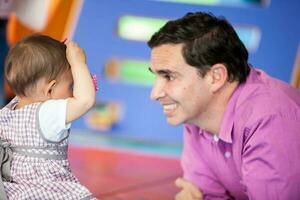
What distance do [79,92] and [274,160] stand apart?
0.56 m

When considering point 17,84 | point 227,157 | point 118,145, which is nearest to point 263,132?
point 227,157

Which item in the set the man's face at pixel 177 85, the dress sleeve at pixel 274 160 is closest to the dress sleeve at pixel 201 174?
the man's face at pixel 177 85

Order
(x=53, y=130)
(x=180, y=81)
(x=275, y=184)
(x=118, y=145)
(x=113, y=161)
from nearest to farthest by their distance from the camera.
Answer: (x=53, y=130) < (x=275, y=184) < (x=180, y=81) < (x=113, y=161) < (x=118, y=145)

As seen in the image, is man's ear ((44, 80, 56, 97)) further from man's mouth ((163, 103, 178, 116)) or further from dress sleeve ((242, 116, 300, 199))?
dress sleeve ((242, 116, 300, 199))

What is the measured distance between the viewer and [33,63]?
151cm

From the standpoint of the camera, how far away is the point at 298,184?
5.40 ft

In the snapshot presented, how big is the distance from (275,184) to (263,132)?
0.15 metres

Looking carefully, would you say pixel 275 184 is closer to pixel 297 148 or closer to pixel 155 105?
pixel 297 148

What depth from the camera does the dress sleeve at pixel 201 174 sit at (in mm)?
2061

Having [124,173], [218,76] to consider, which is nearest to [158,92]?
[218,76]

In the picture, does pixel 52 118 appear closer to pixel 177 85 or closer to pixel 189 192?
pixel 177 85

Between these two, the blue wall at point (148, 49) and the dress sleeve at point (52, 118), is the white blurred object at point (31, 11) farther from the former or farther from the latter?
the dress sleeve at point (52, 118)

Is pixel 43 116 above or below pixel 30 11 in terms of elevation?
below

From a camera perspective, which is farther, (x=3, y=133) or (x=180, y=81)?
(x=180, y=81)
